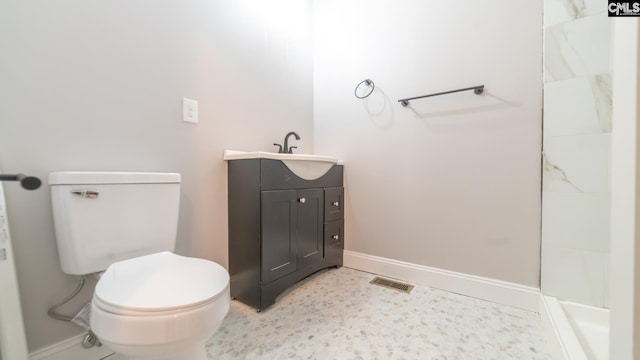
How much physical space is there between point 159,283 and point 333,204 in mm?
1228

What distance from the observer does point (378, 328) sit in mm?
1145

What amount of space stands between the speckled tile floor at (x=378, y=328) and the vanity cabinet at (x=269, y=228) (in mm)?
134

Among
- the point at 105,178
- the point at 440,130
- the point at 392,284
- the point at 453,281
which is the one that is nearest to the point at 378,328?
the point at 392,284

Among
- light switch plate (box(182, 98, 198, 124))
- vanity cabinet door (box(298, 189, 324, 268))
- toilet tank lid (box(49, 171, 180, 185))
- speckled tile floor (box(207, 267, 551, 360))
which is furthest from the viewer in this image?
vanity cabinet door (box(298, 189, 324, 268))

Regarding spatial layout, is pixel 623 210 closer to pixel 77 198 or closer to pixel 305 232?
pixel 305 232

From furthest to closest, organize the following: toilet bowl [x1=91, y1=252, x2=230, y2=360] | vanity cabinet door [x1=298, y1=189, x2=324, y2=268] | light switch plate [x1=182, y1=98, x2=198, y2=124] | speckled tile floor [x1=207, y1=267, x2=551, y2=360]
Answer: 1. vanity cabinet door [x1=298, y1=189, x2=324, y2=268]
2. light switch plate [x1=182, y1=98, x2=198, y2=124]
3. speckled tile floor [x1=207, y1=267, x2=551, y2=360]
4. toilet bowl [x1=91, y1=252, x2=230, y2=360]

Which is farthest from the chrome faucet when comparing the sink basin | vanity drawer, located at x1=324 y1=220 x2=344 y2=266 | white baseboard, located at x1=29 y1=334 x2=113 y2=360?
white baseboard, located at x1=29 y1=334 x2=113 y2=360

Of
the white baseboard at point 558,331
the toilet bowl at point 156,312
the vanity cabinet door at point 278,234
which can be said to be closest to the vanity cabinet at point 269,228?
the vanity cabinet door at point 278,234

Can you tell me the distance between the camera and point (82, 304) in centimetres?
95

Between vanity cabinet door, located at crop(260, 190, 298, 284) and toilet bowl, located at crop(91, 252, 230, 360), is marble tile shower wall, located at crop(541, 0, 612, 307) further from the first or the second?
toilet bowl, located at crop(91, 252, 230, 360)

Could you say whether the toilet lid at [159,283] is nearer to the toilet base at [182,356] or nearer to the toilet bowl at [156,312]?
the toilet bowl at [156,312]

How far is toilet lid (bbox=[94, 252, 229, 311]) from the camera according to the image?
612mm

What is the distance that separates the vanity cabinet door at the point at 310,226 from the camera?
1511 millimetres

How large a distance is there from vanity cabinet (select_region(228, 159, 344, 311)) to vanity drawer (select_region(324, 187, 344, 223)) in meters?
0.08
